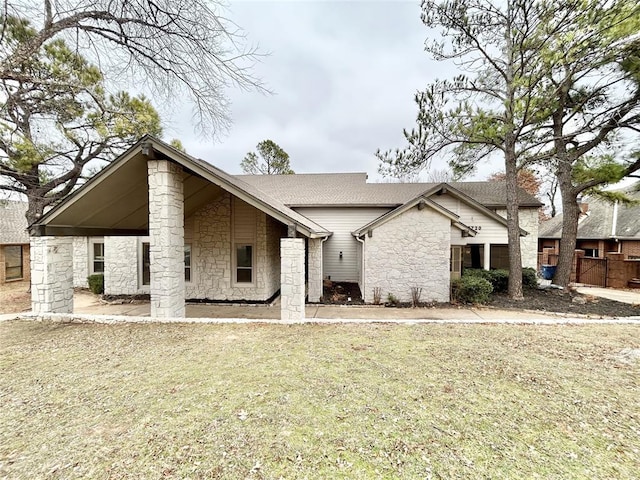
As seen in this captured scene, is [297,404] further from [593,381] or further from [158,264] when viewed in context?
[158,264]

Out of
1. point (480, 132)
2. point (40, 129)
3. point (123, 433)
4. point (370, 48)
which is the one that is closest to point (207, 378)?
point (123, 433)

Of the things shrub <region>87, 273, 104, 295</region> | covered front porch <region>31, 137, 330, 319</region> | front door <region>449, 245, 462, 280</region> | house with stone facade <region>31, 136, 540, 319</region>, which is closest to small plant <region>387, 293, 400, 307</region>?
house with stone facade <region>31, 136, 540, 319</region>

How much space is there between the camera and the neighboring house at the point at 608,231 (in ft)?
51.0

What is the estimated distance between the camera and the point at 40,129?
1033 centimetres

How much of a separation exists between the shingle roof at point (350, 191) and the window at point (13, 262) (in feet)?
41.3

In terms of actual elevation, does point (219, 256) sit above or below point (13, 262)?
above

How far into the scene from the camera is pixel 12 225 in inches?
590

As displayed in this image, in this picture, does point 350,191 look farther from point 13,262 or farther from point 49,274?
point 13,262

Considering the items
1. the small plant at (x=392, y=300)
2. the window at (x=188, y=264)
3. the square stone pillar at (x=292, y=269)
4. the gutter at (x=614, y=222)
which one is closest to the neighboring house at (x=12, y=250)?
the window at (x=188, y=264)

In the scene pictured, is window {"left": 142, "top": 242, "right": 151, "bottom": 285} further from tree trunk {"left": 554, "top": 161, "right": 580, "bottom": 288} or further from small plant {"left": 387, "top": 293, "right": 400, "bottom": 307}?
tree trunk {"left": 554, "top": 161, "right": 580, "bottom": 288}

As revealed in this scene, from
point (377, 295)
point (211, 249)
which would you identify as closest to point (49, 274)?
point (211, 249)

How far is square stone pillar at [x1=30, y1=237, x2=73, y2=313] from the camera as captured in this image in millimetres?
6859

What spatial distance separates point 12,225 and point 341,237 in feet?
59.2

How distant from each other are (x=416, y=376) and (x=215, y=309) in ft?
22.3
